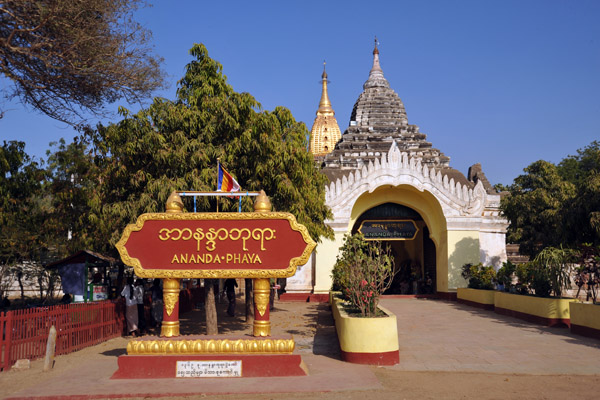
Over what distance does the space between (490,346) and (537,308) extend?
4.72 meters

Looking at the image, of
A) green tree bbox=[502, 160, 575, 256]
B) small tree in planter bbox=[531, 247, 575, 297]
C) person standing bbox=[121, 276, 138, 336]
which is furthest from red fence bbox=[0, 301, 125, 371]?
green tree bbox=[502, 160, 575, 256]

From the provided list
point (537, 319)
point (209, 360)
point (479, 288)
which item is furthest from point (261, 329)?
point (479, 288)

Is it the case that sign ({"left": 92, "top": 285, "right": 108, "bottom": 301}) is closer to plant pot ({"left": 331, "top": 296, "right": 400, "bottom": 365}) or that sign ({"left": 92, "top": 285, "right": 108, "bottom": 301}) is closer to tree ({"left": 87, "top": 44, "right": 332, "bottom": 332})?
tree ({"left": 87, "top": 44, "right": 332, "bottom": 332})

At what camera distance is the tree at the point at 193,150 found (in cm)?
1301

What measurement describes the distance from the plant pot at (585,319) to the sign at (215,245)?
Result: 7884mm

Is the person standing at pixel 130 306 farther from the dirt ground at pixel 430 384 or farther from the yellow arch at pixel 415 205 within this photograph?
the yellow arch at pixel 415 205

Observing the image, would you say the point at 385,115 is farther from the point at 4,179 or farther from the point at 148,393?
the point at 148,393

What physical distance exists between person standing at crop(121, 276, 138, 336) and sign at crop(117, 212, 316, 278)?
4.98 m

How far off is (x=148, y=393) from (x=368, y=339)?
4403mm

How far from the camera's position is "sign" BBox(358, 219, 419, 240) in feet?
88.4

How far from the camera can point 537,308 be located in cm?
1639

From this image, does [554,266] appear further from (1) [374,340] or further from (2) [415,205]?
(2) [415,205]

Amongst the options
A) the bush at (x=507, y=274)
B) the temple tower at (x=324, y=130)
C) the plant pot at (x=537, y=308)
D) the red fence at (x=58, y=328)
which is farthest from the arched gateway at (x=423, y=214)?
the temple tower at (x=324, y=130)

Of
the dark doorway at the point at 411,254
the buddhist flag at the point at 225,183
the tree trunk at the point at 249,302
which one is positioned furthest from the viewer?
the dark doorway at the point at 411,254
